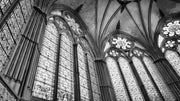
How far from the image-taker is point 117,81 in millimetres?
8953

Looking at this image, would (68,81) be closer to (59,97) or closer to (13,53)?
(59,97)

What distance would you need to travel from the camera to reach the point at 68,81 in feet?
19.0

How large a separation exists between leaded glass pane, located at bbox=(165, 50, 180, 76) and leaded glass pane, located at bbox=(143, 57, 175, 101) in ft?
3.89

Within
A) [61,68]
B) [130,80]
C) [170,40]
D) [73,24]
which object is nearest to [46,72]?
[61,68]

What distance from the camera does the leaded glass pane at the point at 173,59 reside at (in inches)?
376

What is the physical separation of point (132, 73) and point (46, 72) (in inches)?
258

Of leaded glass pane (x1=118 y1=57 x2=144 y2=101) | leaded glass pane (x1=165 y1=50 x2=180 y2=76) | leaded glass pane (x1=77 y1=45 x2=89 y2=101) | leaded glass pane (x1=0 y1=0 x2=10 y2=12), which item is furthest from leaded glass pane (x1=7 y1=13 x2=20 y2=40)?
leaded glass pane (x1=165 y1=50 x2=180 y2=76)

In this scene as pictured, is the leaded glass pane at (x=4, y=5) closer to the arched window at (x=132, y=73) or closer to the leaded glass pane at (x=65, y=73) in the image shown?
the leaded glass pane at (x=65, y=73)

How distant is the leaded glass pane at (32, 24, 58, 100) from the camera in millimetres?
4497

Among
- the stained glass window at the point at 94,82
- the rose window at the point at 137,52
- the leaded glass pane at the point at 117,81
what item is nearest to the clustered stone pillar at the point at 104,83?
the stained glass window at the point at 94,82

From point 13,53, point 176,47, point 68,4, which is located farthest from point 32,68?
point 176,47

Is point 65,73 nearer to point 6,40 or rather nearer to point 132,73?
point 6,40

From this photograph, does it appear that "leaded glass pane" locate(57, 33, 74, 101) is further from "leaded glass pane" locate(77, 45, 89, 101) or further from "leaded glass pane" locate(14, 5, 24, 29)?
"leaded glass pane" locate(14, 5, 24, 29)

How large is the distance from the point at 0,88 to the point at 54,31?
16.3ft
